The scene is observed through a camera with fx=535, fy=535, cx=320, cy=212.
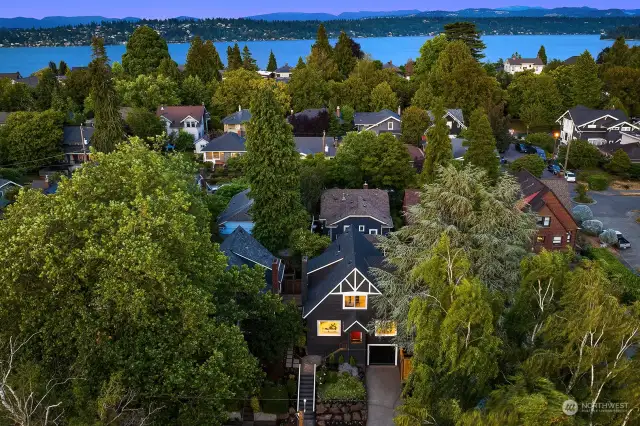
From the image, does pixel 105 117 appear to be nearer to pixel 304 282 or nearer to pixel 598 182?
pixel 304 282

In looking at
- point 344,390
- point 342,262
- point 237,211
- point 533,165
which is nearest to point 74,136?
point 237,211

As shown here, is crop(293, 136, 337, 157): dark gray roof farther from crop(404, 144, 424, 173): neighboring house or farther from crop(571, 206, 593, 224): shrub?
crop(571, 206, 593, 224): shrub

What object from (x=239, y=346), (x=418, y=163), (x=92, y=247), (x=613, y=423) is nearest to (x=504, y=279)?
(x=613, y=423)

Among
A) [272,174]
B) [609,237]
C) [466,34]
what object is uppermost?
[466,34]

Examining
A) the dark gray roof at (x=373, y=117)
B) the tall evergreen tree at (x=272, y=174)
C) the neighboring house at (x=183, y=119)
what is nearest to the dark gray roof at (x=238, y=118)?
the neighboring house at (x=183, y=119)

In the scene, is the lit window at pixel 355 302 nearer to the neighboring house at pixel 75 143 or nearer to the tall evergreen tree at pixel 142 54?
the neighboring house at pixel 75 143

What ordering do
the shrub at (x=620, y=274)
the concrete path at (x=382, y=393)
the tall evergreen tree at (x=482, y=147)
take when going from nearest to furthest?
the concrete path at (x=382, y=393), the shrub at (x=620, y=274), the tall evergreen tree at (x=482, y=147)

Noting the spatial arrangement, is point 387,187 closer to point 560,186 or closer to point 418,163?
point 418,163
